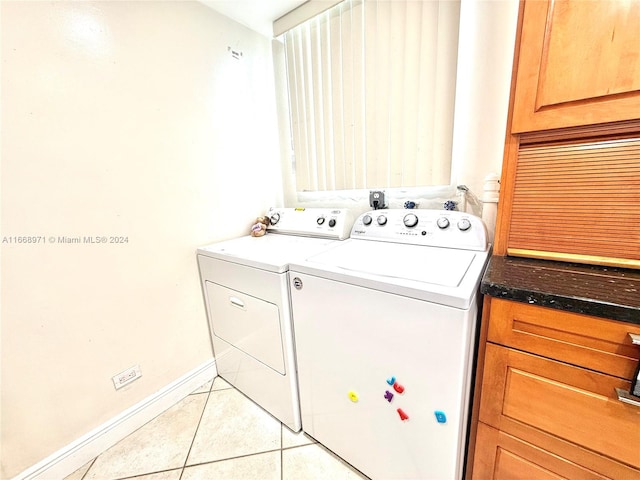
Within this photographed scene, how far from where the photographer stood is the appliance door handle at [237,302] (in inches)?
54.3

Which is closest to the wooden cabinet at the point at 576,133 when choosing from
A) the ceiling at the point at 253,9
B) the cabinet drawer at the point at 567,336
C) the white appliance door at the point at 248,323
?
the cabinet drawer at the point at 567,336

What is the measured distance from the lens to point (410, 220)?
4.33 feet

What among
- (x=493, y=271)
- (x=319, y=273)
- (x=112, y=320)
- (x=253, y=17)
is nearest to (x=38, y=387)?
(x=112, y=320)

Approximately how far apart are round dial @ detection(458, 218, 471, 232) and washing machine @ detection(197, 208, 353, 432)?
23.7 inches

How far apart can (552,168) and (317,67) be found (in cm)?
147

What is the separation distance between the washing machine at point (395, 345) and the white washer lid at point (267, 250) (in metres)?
0.11

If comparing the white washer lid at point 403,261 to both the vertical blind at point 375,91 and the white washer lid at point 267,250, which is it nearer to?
the white washer lid at point 267,250

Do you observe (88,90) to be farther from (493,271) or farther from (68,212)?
(493,271)

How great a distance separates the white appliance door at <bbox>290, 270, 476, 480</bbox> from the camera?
79cm

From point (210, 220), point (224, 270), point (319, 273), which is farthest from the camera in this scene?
point (210, 220)

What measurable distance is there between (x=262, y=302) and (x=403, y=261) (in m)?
0.69

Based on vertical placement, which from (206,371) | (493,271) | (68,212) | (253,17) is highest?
(253,17)

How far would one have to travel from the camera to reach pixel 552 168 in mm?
877

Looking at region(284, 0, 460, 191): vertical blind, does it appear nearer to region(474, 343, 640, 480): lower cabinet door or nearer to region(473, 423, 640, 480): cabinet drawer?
region(474, 343, 640, 480): lower cabinet door
